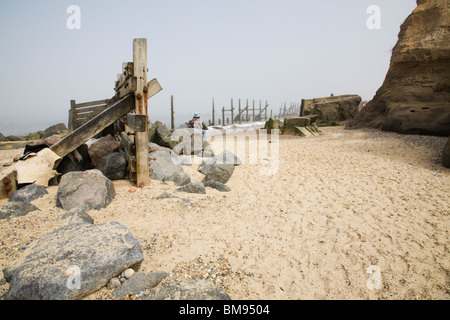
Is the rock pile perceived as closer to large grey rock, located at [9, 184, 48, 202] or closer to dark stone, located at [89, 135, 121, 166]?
large grey rock, located at [9, 184, 48, 202]

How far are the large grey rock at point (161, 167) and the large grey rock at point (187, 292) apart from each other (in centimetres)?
348

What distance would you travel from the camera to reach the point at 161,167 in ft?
18.5

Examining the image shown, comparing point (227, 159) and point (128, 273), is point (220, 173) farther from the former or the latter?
point (128, 273)

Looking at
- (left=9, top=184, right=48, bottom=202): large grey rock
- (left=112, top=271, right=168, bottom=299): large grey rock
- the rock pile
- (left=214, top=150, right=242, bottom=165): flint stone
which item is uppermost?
(left=214, top=150, right=242, bottom=165): flint stone

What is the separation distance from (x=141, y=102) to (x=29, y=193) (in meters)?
2.40

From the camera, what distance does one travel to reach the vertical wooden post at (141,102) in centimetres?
430

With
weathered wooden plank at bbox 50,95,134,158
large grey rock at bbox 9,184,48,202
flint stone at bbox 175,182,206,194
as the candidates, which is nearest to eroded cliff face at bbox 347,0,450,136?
flint stone at bbox 175,182,206,194

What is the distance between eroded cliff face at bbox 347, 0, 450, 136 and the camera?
26.8 feet

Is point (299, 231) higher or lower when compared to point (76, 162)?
lower

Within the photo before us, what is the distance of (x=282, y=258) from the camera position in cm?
272

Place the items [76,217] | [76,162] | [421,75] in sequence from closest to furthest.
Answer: [76,217]
[76,162]
[421,75]

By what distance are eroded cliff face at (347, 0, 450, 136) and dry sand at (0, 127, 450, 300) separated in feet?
12.0

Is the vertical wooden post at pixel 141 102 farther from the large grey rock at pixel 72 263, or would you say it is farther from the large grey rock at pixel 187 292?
the large grey rock at pixel 187 292

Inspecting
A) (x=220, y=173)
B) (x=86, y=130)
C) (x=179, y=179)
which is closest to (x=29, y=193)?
(x=86, y=130)
